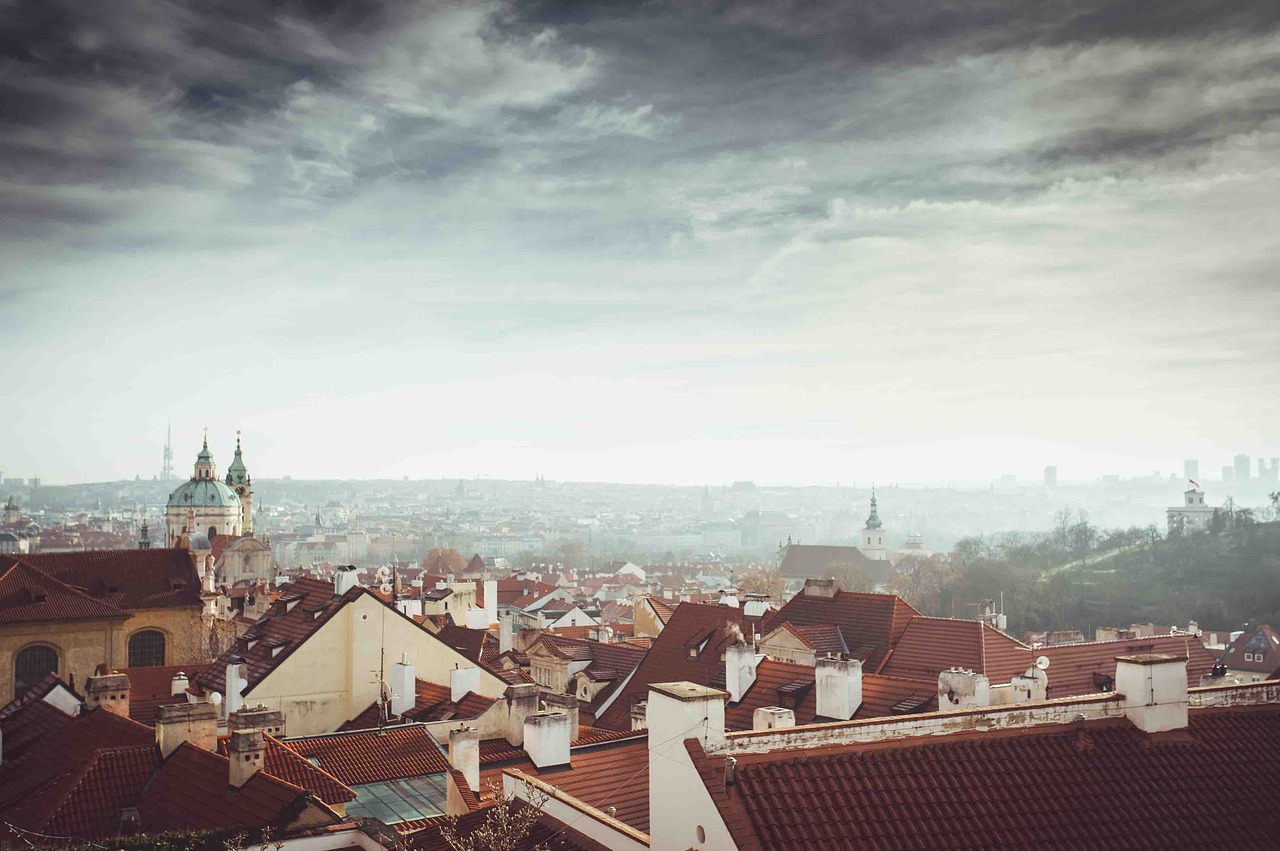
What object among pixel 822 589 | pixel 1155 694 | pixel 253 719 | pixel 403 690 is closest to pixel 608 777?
pixel 253 719

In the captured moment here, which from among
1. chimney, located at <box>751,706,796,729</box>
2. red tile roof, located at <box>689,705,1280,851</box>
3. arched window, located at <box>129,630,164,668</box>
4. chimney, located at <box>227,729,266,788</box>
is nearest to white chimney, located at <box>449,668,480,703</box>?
chimney, located at <box>751,706,796,729</box>

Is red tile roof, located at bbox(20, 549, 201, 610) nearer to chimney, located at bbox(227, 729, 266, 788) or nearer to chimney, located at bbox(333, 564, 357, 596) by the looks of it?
chimney, located at bbox(333, 564, 357, 596)

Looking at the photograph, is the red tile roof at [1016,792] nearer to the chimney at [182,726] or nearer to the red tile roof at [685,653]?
the chimney at [182,726]

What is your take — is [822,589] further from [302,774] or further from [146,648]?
[146,648]

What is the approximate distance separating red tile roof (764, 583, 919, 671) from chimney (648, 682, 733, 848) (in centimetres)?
2219

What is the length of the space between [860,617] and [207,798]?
22.6 m

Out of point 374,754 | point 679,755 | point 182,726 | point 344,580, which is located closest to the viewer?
point 679,755

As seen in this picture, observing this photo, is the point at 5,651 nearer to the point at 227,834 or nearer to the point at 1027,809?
the point at 227,834

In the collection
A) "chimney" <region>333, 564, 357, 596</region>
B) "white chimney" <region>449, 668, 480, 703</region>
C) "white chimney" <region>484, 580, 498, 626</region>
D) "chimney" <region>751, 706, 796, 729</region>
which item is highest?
"chimney" <region>333, 564, 357, 596</region>

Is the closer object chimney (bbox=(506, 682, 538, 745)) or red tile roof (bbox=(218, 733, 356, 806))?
red tile roof (bbox=(218, 733, 356, 806))

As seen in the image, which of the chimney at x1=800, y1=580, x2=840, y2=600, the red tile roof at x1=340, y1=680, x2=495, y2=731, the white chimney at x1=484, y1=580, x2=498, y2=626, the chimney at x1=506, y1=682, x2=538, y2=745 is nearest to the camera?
the chimney at x1=506, y1=682, x2=538, y2=745

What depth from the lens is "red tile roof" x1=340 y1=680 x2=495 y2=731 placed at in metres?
26.9

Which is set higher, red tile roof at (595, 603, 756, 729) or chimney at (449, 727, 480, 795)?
chimney at (449, 727, 480, 795)

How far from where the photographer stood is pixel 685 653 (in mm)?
37375
